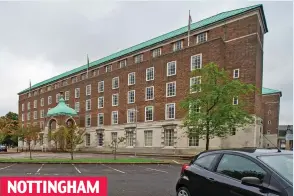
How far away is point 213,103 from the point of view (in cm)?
2409

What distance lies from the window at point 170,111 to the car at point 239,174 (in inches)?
1350

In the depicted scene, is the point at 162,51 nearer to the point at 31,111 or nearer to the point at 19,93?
the point at 31,111

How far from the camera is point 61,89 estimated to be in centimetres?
6750

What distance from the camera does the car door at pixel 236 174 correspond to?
5363 millimetres

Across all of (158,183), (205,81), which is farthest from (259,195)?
(205,81)

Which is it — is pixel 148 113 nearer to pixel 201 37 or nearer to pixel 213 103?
pixel 201 37

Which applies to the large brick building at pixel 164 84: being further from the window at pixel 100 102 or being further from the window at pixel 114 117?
the window at pixel 100 102

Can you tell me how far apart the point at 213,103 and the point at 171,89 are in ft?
60.2

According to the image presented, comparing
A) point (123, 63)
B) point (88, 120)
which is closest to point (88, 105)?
point (88, 120)

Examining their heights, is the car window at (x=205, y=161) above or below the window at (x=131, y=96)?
below

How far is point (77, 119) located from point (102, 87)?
948 centimetres

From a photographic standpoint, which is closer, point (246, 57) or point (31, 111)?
point (246, 57)

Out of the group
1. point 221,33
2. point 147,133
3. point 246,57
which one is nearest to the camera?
point 246,57

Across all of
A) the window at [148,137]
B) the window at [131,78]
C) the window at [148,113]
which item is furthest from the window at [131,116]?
the window at [131,78]
